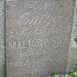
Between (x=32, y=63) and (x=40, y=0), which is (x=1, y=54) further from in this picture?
(x=40, y=0)

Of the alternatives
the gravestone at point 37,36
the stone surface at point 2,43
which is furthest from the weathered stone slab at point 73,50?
the stone surface at point 2,43

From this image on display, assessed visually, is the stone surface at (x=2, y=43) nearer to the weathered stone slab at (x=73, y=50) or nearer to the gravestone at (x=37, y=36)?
the gravestone at (x=37, y=36)

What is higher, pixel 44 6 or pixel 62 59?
pixel 44 6

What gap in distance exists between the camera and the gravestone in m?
2.21

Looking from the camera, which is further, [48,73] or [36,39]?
[48,73]

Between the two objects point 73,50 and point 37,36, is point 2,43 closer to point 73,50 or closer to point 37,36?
point 37,36

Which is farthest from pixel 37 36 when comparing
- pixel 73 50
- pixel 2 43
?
pixel 73 50

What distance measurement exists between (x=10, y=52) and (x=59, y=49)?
1.81 feet

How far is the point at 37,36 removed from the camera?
7.72 ft

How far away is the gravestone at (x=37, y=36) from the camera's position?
2207 millimetres

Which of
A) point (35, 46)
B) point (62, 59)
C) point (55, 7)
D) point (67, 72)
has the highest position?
point (55, 7)

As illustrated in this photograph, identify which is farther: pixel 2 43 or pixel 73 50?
pixel 73 50

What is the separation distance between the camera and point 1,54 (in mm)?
2385

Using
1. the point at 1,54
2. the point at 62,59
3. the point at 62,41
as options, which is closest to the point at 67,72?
the point at 62,59
